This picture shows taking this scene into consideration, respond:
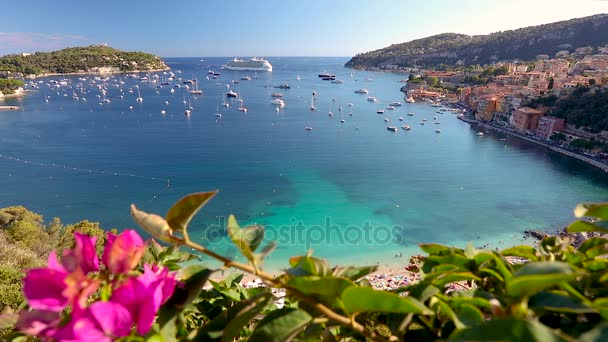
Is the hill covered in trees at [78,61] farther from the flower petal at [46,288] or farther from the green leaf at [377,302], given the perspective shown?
the green leaf at [377,302]

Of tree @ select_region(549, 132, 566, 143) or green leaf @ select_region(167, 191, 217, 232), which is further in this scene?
tree @ select_region(549, 132, 566, 143)

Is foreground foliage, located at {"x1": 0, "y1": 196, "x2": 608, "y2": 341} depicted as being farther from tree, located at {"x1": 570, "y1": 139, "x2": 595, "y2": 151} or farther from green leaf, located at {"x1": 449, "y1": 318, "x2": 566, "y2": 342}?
tree, located at {"x1": 570, "y1": 139, "x2": 595, "y2": 151}

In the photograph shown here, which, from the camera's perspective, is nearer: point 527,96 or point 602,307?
point 602,307

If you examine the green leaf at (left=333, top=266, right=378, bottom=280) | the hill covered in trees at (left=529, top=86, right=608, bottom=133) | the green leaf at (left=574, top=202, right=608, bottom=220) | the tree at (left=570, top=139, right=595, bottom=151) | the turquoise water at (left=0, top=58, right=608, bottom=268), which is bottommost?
the turquoise water at (left=0, top=58, right=608, bottom=268)

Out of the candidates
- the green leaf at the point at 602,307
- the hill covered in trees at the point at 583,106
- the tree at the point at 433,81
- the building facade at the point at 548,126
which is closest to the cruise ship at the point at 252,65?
the tree at the point at 433,81

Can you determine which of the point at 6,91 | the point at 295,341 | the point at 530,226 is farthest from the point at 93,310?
the point at 6,91

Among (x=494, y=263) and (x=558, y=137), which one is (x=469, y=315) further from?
(x=558, y=137)

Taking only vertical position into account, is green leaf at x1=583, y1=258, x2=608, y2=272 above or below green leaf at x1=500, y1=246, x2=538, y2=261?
above

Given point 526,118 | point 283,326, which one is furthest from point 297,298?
point 526,118

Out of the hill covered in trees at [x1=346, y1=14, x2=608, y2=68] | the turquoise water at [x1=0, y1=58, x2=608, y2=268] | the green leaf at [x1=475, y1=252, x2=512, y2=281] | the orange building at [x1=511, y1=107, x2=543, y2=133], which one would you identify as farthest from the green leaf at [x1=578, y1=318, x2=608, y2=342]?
the hill covered in trees at [x1=346, y1=14, x2=608, y2=68]
